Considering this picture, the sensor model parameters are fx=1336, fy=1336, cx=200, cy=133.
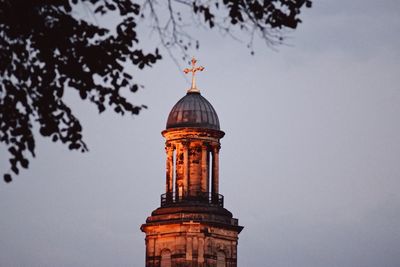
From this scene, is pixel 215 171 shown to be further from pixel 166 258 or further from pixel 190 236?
pixel 166 258

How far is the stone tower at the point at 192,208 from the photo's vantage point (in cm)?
6291

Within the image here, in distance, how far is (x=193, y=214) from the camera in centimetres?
6284

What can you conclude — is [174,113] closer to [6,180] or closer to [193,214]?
[193,214]

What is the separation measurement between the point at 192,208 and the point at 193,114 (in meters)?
4.85

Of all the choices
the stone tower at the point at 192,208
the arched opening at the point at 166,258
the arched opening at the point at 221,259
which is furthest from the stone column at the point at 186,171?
the arched opening at the point at 221,259

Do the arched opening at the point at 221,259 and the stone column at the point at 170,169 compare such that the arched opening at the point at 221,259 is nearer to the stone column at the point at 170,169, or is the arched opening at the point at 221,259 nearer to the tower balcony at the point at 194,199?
the tower balcony at the point at 194,199

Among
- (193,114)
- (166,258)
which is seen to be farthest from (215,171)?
(166,258)

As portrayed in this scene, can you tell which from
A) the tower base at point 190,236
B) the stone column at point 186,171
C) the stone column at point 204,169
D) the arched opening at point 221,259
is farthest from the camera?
the arched opening at point 221,259

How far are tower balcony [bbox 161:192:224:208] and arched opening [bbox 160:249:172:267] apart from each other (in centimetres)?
224

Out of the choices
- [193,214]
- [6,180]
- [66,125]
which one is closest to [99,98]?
→ [66,125]

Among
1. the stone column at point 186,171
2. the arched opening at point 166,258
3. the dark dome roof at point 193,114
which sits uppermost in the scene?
the dark dome roof at point 193,114

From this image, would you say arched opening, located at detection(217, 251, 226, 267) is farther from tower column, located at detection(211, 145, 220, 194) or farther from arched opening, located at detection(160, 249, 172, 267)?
tower column, located at detection(211, 145, 220, 194)

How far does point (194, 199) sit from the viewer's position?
63500 millimetres

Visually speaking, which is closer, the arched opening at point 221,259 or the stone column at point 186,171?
the stone column at point 186,171
